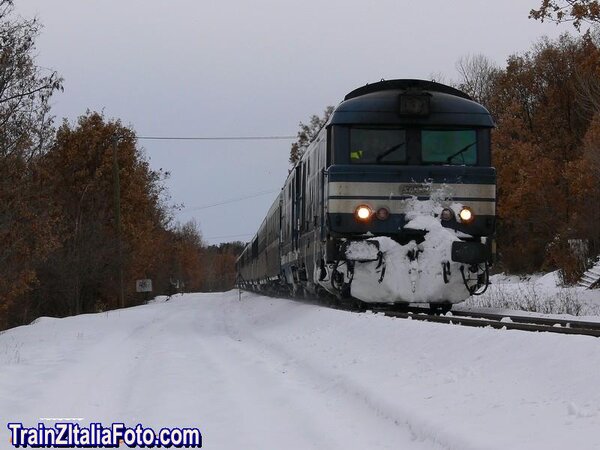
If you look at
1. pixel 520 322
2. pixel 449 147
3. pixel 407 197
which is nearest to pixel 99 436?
pixel 520 322

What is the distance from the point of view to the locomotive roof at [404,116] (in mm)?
13055

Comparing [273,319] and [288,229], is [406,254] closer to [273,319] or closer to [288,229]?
[273,319]

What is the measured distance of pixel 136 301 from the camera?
46281mm

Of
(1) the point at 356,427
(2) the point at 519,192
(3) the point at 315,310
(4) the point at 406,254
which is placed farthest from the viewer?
(2) the point at 519,192

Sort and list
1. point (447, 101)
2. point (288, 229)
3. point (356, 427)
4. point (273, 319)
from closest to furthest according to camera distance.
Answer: point (356, 427) → point (447, 101) → point (273, 319) → point (288, 229)

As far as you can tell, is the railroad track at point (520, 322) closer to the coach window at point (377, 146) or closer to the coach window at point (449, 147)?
the coach window at point (449, 147)

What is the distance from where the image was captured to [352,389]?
702 cm

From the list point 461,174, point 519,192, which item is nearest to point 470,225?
point 461,174

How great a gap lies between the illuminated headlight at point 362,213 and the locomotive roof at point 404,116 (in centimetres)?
148

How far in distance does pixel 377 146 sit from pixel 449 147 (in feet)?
4.12

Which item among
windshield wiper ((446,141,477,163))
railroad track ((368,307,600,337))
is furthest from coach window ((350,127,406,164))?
railroad track ((368,307,600,337))

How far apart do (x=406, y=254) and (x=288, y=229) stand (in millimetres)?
8785

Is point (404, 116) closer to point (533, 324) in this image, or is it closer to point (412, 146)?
point (412, 146)

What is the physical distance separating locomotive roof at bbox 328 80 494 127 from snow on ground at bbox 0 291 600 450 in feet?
11.9
